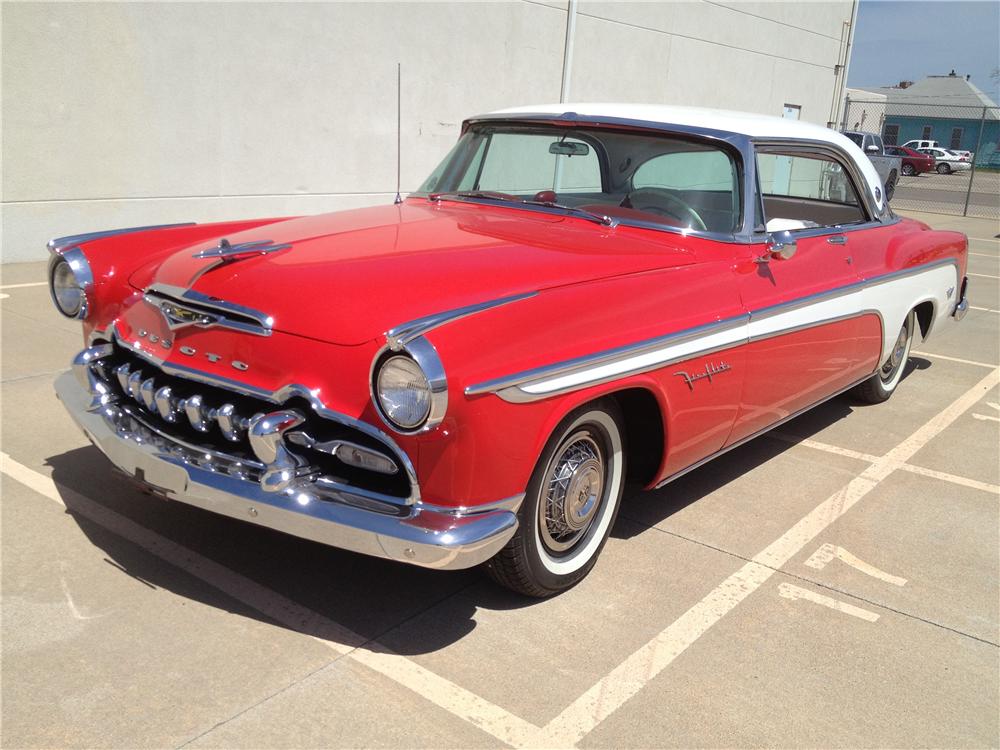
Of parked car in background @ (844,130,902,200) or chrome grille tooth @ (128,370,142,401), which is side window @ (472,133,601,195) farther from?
parked car in background @ (844,130,902,200)

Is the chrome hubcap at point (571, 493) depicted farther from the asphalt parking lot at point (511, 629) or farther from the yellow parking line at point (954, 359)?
the yellow parking line at point (954, 359)

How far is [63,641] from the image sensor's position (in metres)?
2.77

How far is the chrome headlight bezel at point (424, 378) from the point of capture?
2.47 m

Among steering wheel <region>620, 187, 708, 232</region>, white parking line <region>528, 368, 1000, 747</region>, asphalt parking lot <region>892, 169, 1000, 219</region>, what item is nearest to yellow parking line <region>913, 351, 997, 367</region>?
white parking line <region>528, 368, 1000, 747</region>

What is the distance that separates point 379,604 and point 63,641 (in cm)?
95

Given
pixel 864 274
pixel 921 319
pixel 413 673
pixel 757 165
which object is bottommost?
pixel 413 673

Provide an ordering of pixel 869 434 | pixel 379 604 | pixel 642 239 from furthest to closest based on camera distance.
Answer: pixel 869 434
pixel 642 239
pixel 379 604

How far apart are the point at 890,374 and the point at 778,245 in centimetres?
242

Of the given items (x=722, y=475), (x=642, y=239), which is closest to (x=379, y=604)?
(x=642, y=239)

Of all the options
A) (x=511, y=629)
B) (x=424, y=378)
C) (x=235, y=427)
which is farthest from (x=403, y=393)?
(x=511, y=629)

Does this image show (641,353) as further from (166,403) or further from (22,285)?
(22,285)

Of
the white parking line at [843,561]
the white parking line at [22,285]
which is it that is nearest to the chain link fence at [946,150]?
the white parking line at [22,285]

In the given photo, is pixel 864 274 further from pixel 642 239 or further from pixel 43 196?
pixel 43 196

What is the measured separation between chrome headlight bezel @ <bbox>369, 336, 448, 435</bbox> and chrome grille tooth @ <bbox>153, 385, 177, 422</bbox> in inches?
31.3
